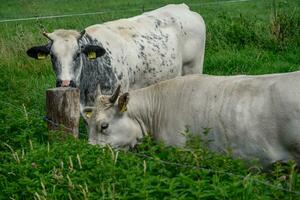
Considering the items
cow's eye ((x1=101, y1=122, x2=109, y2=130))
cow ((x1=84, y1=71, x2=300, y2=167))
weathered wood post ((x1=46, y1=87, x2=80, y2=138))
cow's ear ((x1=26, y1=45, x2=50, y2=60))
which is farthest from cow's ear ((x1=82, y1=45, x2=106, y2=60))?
weathered wood post ((x1=46, y1=87, x2=80, y2=138))

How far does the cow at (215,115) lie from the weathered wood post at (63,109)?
0.38 m

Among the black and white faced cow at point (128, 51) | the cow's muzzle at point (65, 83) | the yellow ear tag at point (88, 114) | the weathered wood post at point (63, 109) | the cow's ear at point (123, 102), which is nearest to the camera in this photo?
the weathered wood post at point (63, 109)

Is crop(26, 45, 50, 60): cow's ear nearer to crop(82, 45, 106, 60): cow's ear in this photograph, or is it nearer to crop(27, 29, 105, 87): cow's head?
crop(27, 29, 105, 87): cow's head

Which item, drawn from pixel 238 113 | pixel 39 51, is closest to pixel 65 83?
pixel 39 51

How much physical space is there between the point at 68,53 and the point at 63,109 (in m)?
1.63

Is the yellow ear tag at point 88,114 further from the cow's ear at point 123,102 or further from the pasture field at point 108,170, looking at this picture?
the pasture field at point 108,170

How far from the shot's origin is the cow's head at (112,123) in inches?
269

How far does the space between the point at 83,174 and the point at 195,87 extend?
7.25 feet

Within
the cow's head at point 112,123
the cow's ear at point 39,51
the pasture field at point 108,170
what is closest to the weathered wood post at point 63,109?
the pasture field at point 108,170

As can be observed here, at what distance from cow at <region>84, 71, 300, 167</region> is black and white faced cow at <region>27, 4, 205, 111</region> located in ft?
3.19

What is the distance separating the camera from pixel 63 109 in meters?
6.45

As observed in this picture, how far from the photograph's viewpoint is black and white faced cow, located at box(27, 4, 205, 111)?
8.03 metres

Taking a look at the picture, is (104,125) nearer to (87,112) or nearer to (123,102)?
(123,102)

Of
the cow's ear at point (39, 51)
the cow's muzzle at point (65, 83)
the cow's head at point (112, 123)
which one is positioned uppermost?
the cow's ear at point (39, 51)
